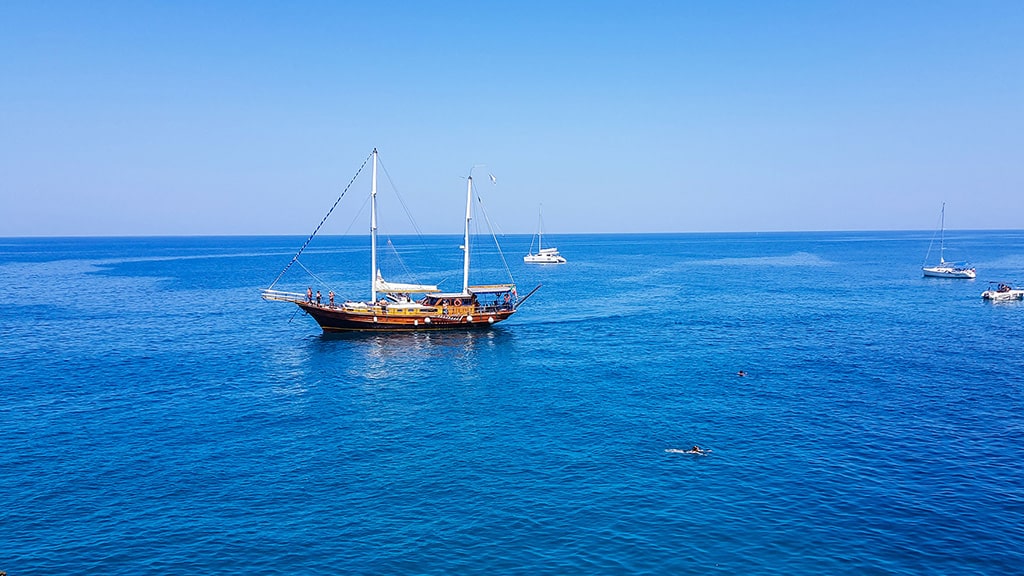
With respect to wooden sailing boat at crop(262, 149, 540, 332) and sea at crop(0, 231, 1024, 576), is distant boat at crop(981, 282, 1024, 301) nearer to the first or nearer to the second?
sea at crop(0, 231, 1024, 576)

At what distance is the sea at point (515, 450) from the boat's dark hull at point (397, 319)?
1640 mm

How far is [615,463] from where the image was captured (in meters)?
37.5

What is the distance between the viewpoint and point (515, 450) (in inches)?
1561

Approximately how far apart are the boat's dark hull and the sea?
1.64 meters

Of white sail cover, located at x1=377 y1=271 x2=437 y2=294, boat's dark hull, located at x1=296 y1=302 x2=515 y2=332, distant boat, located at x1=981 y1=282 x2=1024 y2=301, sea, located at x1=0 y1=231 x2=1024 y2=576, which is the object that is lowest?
sea, located at x1=0 y1=231 x2=1024 y2=576

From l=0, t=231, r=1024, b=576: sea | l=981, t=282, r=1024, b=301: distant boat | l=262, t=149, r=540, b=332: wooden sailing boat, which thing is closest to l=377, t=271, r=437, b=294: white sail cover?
l=262, t=149, r=540, b=332: wooden sailing boat

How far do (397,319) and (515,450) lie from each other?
42366 millimetres

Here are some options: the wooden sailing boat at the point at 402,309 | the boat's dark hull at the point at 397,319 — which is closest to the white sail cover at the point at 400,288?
the wooden sailing boat at the point at 402,309

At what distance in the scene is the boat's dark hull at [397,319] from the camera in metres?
77.1

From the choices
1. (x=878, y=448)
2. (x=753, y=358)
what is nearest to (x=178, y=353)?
(x=753, y=358)

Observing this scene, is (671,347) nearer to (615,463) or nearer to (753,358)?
(753,358)

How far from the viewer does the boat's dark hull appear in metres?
77.1

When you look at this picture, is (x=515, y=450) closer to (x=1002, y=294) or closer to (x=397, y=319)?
(x=397, y=319)

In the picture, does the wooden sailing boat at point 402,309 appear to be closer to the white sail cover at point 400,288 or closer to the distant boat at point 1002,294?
the white sail cover at point 400,288
